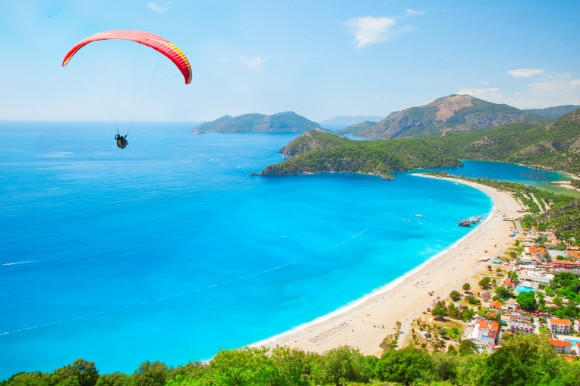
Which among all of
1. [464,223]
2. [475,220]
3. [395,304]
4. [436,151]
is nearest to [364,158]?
[436,151]

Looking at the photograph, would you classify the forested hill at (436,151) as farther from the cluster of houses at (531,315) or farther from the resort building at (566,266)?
the resort building at (566,266)

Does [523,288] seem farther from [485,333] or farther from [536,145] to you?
[536,145]

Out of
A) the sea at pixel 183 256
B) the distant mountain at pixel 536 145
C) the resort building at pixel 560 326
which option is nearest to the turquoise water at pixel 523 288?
the resort building at pixel 560 326

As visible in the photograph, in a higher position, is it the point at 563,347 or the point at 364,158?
the point at 364,158

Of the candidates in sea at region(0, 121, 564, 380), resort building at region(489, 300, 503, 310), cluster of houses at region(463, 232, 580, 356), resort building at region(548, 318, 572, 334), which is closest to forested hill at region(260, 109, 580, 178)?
sea at region(0, 121, 564, 380)

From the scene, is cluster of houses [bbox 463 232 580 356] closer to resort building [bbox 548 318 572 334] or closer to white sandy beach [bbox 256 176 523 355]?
resort building [bbox 548 318 572 334]

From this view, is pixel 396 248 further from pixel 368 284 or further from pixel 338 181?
pixel 338 181
